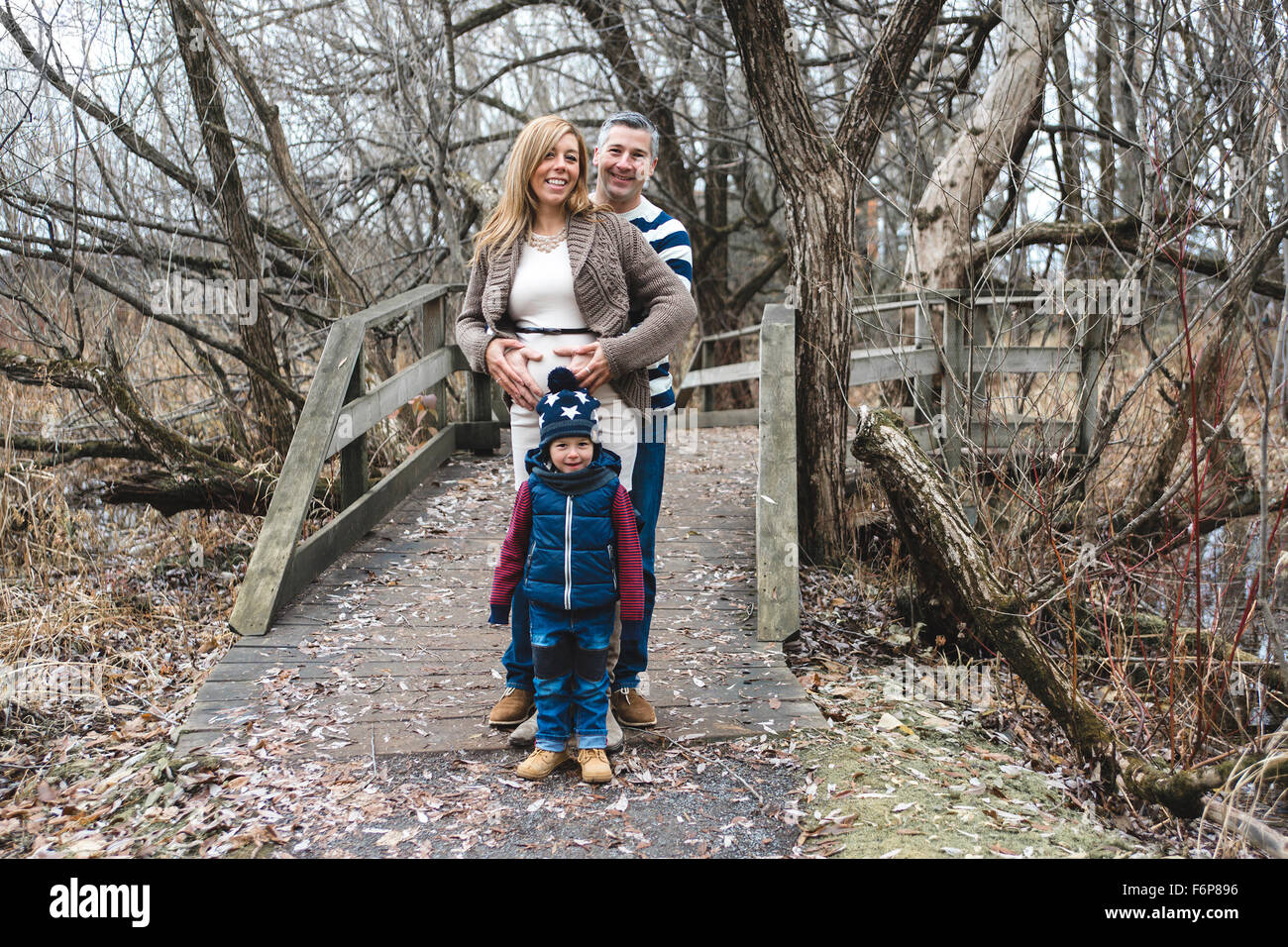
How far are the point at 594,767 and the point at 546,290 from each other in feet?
5.15

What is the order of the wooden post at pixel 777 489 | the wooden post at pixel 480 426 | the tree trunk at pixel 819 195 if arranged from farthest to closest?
1. the wooden post at pixel 480 426
2. the tree trunk at pixel 819 195
3. the wooden post at pixel 777 489

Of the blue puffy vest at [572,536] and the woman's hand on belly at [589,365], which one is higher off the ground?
the woman's hand on belly at [589,365]

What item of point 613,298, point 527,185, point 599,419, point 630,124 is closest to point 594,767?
point 599,419

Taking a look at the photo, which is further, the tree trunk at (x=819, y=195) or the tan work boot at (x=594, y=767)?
the tree trunk at (x=819, y=195)

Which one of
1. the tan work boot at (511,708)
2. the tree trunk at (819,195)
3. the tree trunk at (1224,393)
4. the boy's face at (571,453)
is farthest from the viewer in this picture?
the tree trunk at (819,195)

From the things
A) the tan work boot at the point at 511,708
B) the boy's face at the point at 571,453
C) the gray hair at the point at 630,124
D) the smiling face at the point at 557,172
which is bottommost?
the tan work boot at the point at 511,708

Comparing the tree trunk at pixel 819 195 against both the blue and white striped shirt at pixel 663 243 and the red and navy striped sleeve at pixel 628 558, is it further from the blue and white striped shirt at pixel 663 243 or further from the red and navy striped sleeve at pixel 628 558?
the red and navy striped sleeve at pixel 628 558

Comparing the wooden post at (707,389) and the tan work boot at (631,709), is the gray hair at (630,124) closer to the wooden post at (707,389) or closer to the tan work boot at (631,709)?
the tan work boot at (631,709)

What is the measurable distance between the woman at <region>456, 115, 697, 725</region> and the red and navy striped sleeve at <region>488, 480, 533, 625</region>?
0.19 metres

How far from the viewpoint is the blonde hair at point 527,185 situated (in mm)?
3311

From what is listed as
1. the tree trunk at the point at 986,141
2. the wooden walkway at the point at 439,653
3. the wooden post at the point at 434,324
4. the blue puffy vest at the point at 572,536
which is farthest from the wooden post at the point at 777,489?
the tree trunk at the point at 986,141

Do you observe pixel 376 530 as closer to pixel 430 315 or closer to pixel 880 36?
pixel 430 315

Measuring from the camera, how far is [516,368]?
3.37 meters

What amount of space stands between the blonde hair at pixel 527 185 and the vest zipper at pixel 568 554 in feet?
2.99
